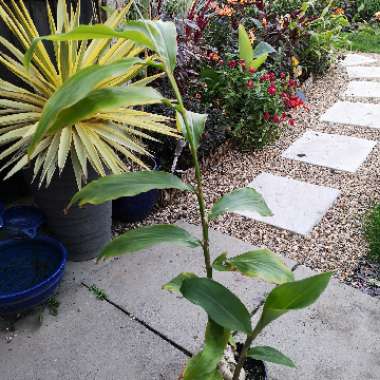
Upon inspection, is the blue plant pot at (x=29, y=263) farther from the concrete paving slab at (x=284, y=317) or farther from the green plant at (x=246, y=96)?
the green plant at (x=246, y=96)

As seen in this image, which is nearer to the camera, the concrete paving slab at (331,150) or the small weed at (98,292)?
the small weed at (98,292)

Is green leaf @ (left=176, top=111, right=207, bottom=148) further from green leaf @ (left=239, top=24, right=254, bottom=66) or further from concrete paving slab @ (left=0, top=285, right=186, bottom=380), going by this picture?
green leaf @ (left=239, top=24, right=254, bottom=66)

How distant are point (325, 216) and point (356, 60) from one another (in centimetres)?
398

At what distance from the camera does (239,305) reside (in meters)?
1.04

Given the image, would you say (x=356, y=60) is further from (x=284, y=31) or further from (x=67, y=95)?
(x=67, y=95)

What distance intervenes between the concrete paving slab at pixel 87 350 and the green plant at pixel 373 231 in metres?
1.20

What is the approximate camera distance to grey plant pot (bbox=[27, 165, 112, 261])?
2.11 m

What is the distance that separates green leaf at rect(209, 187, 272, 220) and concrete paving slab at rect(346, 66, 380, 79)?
175 inches

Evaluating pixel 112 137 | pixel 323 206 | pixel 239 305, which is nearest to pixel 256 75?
pixel 323 206

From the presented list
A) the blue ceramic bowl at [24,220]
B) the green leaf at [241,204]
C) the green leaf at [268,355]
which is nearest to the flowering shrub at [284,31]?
the blue ceramic bowl at [24,220]

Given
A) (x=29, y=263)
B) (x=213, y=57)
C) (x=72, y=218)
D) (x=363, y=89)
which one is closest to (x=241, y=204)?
(x=72, y=218)

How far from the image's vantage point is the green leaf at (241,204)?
47.1 inches

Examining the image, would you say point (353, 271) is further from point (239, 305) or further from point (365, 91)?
point (365, 91)

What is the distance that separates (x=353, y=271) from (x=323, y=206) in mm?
601
